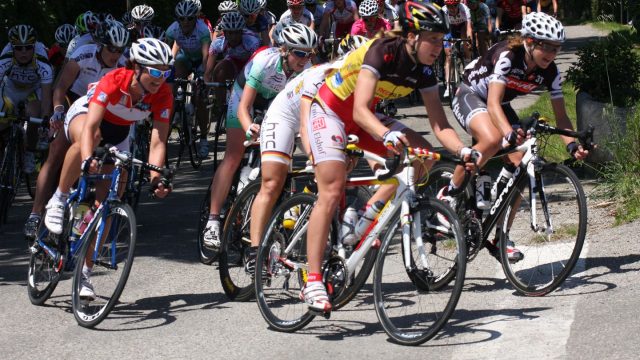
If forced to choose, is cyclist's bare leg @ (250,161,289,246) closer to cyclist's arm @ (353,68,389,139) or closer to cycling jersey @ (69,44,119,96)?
cyclist's arm @ (353,68,389,139)

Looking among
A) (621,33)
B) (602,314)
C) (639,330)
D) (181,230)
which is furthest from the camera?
(621,33)

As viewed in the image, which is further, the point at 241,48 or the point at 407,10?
the point at 241,48

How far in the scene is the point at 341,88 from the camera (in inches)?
305

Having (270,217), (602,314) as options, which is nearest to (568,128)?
(602,314)

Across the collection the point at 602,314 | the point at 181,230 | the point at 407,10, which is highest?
the point at 407,10

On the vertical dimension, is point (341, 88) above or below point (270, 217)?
above

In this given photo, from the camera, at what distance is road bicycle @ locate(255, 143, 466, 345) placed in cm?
707

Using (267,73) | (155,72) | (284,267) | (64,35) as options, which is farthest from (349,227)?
(64,35)

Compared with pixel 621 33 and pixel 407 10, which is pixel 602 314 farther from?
pixel 621 33

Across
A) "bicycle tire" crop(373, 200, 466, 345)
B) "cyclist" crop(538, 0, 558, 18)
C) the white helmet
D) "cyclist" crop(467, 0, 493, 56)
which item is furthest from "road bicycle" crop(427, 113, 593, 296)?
"cyclist" crop(467, 0, 493, 56)

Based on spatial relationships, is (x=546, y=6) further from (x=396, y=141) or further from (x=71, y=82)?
(x=396, y=141)

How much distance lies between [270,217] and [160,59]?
1.33 m

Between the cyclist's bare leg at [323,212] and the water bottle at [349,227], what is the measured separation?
0.71ft

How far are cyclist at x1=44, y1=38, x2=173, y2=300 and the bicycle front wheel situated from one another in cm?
238
